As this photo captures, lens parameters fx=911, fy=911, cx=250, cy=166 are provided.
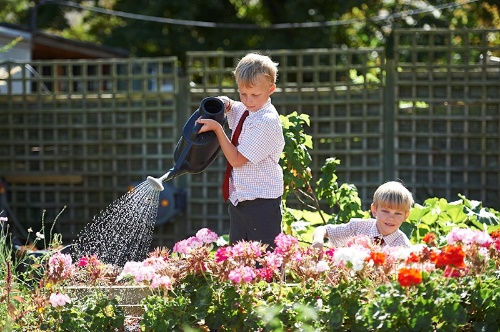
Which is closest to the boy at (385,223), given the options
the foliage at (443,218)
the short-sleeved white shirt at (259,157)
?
the short-sleeved white shirt at (259,157)

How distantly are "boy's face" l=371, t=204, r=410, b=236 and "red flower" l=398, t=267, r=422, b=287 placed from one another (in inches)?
39.0

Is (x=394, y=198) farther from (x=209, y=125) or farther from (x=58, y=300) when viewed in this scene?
(x=58, y=300)

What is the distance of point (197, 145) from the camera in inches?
143

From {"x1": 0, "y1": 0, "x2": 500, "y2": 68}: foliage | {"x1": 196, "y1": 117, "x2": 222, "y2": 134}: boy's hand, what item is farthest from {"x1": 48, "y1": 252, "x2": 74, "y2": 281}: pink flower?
{"x1": 0, "y1": 0, "x2": 500, "y2": 68}: foliage

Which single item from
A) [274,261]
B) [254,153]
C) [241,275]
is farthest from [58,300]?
[254,153]

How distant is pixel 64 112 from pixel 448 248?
261 inches

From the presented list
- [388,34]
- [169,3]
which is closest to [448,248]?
[169,3]

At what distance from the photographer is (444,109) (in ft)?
27.0

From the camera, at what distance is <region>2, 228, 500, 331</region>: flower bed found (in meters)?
2.88

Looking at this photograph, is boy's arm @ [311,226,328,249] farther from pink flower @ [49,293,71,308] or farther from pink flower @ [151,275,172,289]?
pink flower @ [49,293,71,308]

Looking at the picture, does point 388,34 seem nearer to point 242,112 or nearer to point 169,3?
point 169,3

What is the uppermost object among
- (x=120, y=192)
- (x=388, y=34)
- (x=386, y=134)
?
(x=388, y=34)

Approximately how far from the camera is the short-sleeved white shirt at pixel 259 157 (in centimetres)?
365

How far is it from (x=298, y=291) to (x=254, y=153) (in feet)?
2.38
